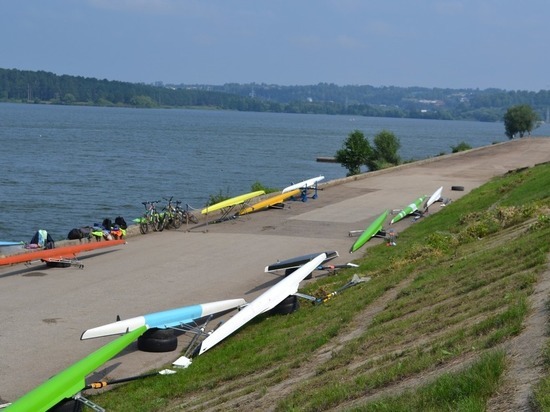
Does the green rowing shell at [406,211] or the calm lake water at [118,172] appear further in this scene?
the calm lake water at [118,172]

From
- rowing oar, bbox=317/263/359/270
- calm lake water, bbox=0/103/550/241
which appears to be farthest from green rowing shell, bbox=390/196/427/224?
calm lake water, bbox=0/103/550/241

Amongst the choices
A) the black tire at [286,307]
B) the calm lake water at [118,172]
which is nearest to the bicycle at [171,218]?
the calm lake water at [118,172]

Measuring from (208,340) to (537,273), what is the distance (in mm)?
5309

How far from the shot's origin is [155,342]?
14867 millimetres

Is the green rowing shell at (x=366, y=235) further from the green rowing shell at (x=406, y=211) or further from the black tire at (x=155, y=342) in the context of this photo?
the black tire at (x=155, y=342)

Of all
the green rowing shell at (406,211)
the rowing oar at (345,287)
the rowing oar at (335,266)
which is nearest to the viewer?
the rowing oar at (345,287)

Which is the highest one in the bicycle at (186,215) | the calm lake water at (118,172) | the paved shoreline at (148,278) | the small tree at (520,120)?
the small tree at (520,120)

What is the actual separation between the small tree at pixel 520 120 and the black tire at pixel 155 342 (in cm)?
9818

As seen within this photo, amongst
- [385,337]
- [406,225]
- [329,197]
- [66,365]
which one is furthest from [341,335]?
[329,197]

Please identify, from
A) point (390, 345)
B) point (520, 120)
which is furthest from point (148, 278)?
point (520, 120)

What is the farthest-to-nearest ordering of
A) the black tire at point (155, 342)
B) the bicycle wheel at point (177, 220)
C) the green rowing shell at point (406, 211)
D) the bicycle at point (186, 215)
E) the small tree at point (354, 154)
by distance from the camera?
the small tree at point (354, 154), the green rowing shell at point (406, 211), the bicycle at point (186, 215), the bicycle wheel at point (177, 220), the black tire at point (155, 342)

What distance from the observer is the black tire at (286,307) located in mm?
16797

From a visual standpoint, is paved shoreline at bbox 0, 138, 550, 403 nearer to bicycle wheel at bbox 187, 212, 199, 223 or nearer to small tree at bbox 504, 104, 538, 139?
bicycle wheel at bbox 187, 212, 199, 223

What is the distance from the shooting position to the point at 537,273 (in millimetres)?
11820
